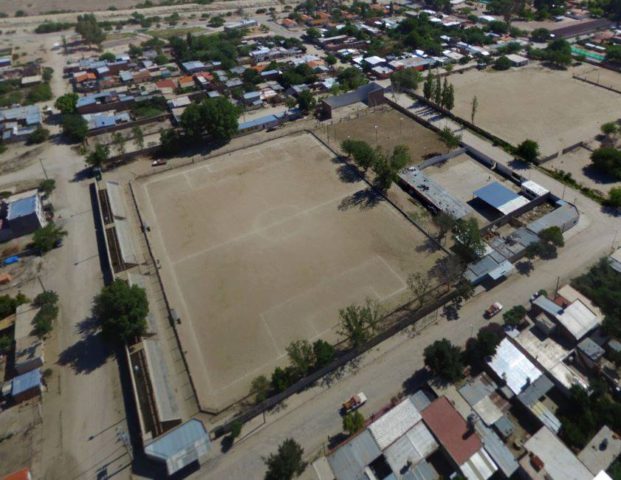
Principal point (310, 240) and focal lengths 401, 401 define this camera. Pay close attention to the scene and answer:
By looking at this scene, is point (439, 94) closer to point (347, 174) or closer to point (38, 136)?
point (347, 174)

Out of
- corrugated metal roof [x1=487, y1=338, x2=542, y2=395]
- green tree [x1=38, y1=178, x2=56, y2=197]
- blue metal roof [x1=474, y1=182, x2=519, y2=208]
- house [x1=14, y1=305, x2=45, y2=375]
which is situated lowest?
corrugated metal roof [x1=487, y1=338, x2=542, y2=395]

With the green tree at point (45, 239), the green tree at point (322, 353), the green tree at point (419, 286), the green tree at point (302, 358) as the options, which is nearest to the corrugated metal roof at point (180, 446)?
the green tree at point (302, 358)

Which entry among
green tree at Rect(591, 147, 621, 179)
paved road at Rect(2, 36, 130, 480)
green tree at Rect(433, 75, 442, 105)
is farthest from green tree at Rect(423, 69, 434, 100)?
paved road at Rect(2, 36, 130, 480)

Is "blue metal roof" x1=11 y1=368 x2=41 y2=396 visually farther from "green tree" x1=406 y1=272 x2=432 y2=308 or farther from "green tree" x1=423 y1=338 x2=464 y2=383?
"green tree" x1=406 y1=272 x2=432 y2=308

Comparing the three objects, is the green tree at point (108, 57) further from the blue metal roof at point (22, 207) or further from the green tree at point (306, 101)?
the blue metal roof at point (22, 207)

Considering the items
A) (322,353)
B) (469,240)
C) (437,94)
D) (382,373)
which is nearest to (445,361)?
(382,373)

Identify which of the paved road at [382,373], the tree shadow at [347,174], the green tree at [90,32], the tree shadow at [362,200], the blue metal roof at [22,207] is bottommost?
the paved road at [382,373]

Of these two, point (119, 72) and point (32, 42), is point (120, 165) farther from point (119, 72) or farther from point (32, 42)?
point (32, 42)
